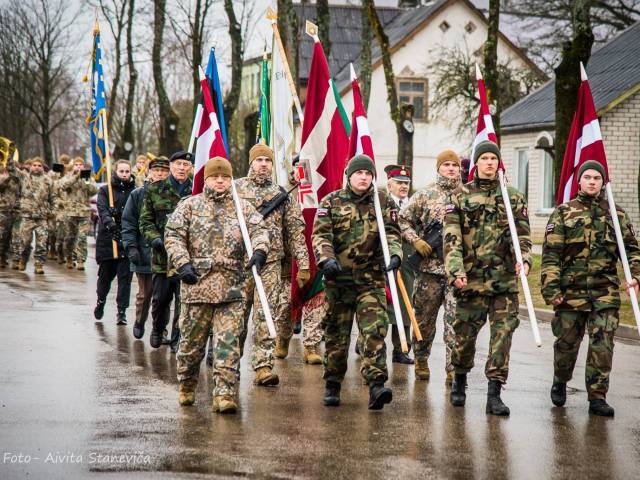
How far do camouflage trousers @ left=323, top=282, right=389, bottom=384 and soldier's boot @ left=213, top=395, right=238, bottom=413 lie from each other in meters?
0.90

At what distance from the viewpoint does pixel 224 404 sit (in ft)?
26.2

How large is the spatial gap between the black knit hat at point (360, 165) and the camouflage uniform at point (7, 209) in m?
14.6

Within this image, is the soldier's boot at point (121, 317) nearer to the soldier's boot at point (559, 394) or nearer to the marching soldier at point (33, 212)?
the soldier's boot at point (559, 394)

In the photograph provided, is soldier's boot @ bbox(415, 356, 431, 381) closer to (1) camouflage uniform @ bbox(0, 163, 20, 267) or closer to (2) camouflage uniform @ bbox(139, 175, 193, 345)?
(2) camouflage uniform @ bbox(139, 175, 193, 345)

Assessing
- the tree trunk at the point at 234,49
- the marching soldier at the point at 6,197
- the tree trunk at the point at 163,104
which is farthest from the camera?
the tree trunk at the point at 163,104

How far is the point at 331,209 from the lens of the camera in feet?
28.0

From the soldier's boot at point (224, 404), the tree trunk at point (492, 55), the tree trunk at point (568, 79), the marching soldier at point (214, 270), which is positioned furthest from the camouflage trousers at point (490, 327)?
the tree trunk at point (492, 55)

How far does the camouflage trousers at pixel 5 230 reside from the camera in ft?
72.9

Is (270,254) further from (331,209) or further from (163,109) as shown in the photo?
(163,109)

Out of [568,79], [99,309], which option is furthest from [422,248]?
[568,79]

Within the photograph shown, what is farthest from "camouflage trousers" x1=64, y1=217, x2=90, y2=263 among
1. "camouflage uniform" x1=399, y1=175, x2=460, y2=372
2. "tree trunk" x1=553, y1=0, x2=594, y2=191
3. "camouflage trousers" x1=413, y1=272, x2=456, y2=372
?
"camouflage trousers" x1=413, y1=272, x2=456, y2=372

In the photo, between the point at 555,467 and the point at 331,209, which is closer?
the point at 555,467

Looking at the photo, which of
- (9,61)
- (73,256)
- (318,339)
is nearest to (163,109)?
(73,256)

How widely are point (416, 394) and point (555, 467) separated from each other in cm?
257
